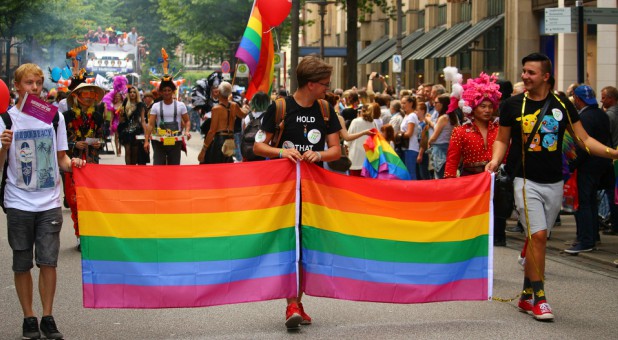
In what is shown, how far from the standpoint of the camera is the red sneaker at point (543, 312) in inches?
318

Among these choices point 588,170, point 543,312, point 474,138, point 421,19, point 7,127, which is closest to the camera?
point 7,127

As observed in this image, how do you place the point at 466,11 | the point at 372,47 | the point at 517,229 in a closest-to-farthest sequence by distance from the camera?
the point at 517,229, the point at 466,11, the point at 372,47

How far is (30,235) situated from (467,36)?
1173 inches

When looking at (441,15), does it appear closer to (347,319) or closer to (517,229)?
(517,229)

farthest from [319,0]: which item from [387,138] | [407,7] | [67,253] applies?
[67,253]

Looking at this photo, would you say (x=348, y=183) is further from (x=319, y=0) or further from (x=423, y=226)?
(x=319, y=0)

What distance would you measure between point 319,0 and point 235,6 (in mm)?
22697

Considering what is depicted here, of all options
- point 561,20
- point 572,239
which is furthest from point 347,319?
point 561,20

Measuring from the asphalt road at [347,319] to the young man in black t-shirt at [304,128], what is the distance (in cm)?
37

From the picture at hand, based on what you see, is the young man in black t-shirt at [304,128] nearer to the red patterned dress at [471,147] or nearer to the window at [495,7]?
the red patterned dress at [471,147]

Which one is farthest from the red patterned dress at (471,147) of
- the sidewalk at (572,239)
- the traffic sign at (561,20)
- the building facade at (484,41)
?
the building facade at (484,41)

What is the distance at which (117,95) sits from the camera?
24.5 m

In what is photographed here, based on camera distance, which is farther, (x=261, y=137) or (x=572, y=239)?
(x=572, y=239)

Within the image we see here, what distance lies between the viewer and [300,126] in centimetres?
785
